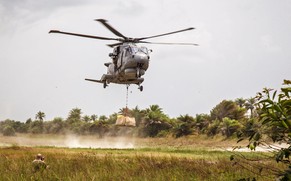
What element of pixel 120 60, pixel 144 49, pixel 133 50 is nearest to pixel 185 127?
pixel 120 60

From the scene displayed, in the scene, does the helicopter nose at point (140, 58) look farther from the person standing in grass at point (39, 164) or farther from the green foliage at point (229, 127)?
the green foliage at point (229, 127)

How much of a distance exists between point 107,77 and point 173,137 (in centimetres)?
3214

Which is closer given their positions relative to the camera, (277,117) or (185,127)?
(277,117)

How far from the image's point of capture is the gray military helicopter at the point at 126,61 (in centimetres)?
2488

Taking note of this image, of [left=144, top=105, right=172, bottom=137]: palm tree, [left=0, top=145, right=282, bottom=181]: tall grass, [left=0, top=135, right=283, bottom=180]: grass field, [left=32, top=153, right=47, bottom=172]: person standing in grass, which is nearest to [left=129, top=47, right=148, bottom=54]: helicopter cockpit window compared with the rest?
[left=0, top=135, right=283, bottom=180]: grass field

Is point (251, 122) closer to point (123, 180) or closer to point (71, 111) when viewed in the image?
point (123, 180)

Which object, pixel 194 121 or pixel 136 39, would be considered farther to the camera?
pixel 194 121

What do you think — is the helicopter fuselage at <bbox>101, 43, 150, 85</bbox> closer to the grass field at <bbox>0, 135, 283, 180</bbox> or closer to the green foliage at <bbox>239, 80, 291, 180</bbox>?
the grass field at <bbox>0, 135, 283, 180</bbox>

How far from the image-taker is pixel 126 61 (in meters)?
25.4

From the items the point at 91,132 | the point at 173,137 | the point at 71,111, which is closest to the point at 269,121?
the point at 173,137

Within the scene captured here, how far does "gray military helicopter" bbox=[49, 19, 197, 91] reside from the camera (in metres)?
24.9

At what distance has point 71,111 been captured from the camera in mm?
92500

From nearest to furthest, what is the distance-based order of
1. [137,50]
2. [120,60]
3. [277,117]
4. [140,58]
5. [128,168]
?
[277,117], [128,168], [140,58], [137,50], [120,60]

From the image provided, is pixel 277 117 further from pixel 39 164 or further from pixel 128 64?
pixel 128 64
